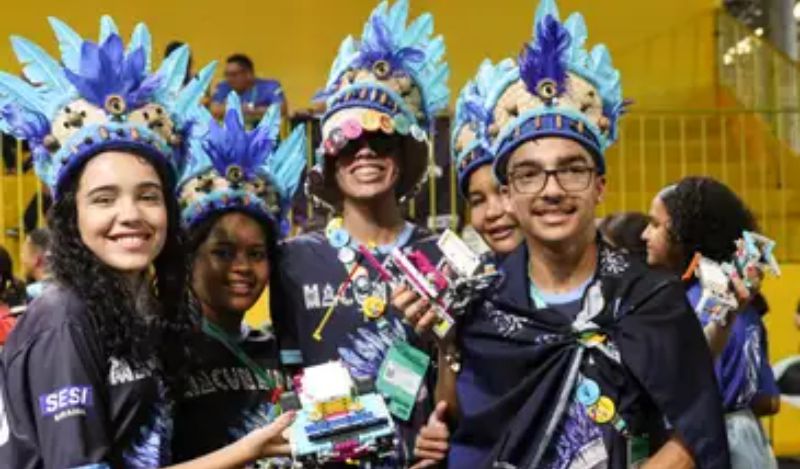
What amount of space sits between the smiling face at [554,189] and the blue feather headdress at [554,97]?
3 centimetres

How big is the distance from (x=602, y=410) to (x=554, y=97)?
2.56 ft

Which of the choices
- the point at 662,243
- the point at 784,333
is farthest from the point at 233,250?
the point at 784,333

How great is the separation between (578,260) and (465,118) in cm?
111

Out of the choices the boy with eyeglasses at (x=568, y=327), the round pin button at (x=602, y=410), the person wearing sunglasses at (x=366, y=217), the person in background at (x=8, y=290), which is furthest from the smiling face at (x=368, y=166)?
the person in background at (x=8, y=290)

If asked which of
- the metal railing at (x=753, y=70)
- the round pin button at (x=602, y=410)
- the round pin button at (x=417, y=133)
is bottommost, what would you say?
the round pin button at (x=602, y=410)

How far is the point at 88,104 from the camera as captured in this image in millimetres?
2852

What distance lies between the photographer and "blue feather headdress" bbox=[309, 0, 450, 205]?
358cm

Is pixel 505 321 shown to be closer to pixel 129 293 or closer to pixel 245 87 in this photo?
pixel 129 293

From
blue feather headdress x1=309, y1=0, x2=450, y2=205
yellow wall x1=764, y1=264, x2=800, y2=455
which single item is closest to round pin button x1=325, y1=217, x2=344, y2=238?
blue feather headdress x1=309, y1=0, x2=450, y2=205

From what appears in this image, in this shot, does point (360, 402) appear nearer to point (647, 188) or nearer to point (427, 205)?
point (427, 205)

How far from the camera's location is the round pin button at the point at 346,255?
354 centimetres

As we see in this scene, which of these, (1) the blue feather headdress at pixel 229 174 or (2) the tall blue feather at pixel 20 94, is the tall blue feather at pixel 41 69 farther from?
(1) the blue feather headdress at pixel 229 174

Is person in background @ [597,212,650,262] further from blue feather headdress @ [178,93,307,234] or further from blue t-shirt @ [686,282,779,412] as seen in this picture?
blue feather headdress @ [178,93,307,234]

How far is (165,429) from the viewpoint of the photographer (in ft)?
9.27
